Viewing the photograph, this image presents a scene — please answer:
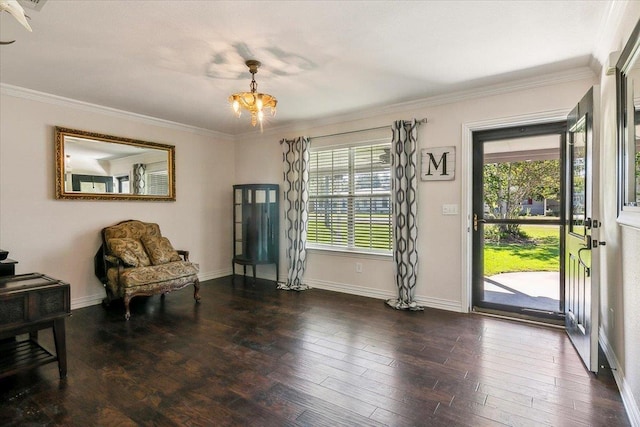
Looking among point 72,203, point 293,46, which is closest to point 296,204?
point 293,46

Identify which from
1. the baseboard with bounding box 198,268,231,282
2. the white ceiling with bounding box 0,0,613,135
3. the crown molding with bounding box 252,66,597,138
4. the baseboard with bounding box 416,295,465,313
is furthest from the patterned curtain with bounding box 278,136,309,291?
the baseboard with bounding box 416,295,465,313

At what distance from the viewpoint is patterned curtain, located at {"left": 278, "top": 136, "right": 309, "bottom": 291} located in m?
4.75

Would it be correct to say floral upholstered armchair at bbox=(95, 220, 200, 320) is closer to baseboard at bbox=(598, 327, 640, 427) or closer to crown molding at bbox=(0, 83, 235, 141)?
crown molding at bbox=(0, 83, 235, 141)

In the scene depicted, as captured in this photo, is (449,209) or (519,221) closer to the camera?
(519,221)

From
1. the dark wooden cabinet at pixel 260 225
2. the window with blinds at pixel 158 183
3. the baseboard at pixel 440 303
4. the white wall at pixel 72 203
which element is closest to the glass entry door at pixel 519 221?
the baseboard at pixel 440 303

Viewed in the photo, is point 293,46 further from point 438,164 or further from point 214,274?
point 214,274

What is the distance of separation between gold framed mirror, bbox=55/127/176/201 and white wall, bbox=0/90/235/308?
0.09 m

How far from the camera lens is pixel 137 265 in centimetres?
384

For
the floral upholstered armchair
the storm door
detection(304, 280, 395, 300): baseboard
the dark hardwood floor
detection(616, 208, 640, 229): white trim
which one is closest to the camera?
detection(616, 208, 640, 229): white trim

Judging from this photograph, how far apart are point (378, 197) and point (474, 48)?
6.87 feet

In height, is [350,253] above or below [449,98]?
below

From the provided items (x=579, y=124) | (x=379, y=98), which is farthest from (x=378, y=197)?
(x=579, y=124)

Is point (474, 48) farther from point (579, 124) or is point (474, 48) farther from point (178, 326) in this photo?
point (178, 326)

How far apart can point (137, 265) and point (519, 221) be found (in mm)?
4345
